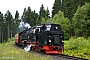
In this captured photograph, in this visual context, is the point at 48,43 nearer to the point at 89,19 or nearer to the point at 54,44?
the point at 54,44

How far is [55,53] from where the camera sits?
21.3 meters

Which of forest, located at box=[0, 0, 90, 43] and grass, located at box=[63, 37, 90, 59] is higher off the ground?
forest, located at box=[0, 0, 90, 43]

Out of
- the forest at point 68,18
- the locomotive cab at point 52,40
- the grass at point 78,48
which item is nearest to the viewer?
the locomotive cab at point 52,40

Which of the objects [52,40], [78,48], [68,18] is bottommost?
[78,48]

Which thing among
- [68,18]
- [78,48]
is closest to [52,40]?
[78,48]

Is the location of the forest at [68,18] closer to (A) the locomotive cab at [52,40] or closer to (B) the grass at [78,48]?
(B) the grass at [78,48]

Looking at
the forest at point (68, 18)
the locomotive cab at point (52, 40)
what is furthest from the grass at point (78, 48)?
the forest at point (68, 18)

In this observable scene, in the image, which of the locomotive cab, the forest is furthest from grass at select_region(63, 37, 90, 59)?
the forest

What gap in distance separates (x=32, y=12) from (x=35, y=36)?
76.4 m

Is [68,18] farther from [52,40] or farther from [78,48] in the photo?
[52,40]

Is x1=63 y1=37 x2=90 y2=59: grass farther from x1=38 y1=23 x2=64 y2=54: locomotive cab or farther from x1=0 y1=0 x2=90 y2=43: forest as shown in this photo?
x1=0 y1=0 x2=90 y2=43: forest

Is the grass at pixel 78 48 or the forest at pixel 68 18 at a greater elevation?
the forest at pixel 68 18

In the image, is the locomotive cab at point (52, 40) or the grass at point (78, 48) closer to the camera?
the locomotive cab at point (52, 40)

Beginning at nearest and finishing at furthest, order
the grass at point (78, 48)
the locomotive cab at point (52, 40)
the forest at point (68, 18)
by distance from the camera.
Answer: the locomotive cab at point (52, 40) → the grass at point (78, 48) → the forest at point (68, 18)
